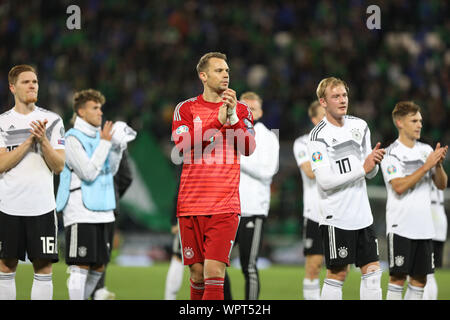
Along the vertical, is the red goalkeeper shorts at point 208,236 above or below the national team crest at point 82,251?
above

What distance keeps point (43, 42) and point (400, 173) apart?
1542 centimetres

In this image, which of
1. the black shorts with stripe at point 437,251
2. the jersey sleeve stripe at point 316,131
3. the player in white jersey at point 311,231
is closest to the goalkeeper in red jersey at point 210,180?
the jersey sleeve stripe at point 316,131

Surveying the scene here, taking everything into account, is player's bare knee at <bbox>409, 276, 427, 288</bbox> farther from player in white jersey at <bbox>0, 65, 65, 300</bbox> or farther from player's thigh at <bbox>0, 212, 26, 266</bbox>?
player's thigh at <bbox>0, 212, 26, 266</bbox>

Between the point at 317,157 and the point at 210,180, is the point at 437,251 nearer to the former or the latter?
the point at 317,157

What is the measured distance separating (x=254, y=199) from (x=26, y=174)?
2720mm

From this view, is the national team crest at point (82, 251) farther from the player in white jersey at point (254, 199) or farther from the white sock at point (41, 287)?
the player in white jersey at point (254, 199)

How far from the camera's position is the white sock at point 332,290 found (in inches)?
263

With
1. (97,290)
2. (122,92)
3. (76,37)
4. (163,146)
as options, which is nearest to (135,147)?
(163,146)

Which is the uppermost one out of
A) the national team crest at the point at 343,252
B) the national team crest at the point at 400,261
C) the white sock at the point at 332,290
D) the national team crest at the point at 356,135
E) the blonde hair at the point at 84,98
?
the blonde hair at the point at 84,98

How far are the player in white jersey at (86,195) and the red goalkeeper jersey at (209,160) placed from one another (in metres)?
1.84

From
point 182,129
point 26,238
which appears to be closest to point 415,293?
point 182,129

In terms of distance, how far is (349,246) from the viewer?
6.67 meters

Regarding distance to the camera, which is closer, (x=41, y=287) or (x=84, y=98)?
(x=41, y=287)

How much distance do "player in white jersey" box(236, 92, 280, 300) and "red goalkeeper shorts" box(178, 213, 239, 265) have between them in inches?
81.5
